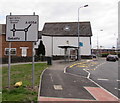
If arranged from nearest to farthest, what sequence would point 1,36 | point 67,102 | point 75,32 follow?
point 67,102, point 1,36, point 75,32

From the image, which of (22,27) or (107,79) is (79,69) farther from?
(22,27)

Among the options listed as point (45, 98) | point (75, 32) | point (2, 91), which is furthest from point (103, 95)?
point (75, 32)

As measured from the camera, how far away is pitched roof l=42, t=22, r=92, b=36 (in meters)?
45.8

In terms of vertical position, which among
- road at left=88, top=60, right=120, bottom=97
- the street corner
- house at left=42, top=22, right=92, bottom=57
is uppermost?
house at left=42, top=22, right=92, bottom=57

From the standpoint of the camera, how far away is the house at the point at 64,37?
143 ft

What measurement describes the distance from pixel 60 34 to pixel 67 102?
3979 cm

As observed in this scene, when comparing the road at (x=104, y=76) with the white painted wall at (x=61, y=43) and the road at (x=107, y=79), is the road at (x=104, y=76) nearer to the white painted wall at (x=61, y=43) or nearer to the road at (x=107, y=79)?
the road at (x=107, y=79)

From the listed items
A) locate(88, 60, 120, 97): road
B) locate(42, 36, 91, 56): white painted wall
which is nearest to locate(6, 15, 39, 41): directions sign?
locate(88, 60, 120, 97): road

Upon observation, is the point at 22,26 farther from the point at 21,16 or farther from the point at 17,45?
the point at 17,45

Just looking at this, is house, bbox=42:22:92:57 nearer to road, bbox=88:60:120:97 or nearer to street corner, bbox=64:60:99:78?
street corner, bbox=64:60:99:78

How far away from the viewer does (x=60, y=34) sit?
45438 millimetres

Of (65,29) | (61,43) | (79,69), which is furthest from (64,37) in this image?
(79,69)

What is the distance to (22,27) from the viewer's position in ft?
26.5

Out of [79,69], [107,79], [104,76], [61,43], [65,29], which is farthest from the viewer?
[65,29]
